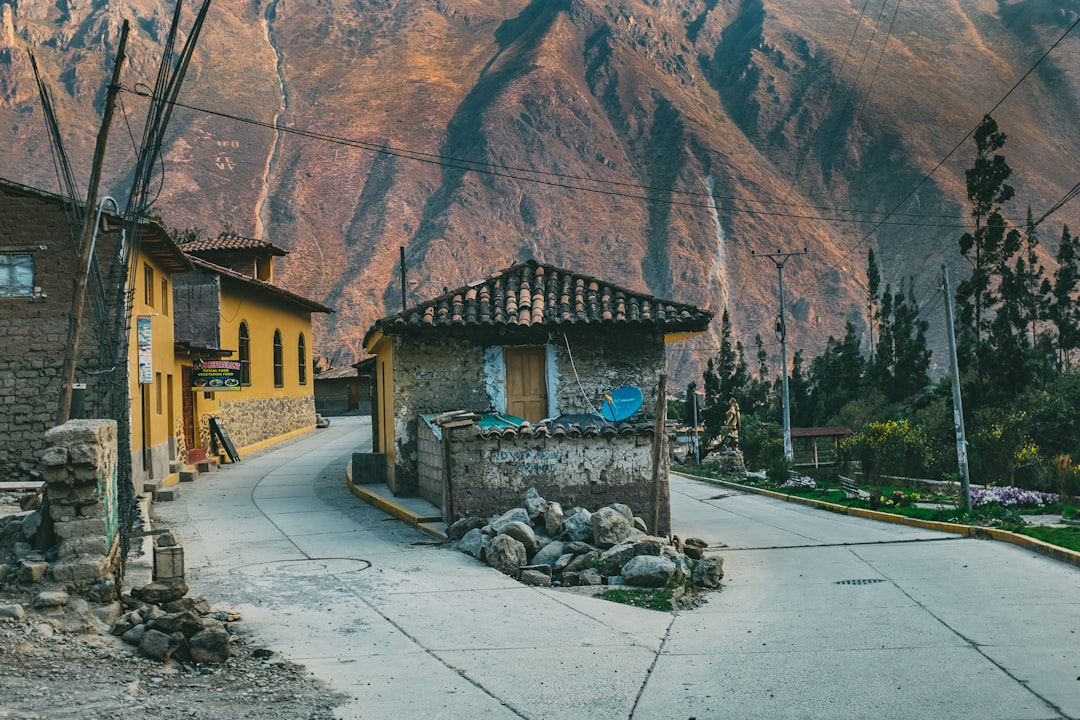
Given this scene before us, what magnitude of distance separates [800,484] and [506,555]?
700 inches

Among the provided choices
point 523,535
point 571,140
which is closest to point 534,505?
point 523,535

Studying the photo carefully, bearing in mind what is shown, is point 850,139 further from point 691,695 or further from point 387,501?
point 691,695

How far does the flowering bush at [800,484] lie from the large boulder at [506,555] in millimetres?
17107

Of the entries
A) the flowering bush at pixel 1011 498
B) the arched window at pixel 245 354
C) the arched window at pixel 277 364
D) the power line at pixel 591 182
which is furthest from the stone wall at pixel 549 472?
the power line at pixel 591 182

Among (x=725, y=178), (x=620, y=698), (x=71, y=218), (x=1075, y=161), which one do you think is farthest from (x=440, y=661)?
(x=1075, y=161)

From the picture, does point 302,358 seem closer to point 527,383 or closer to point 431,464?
point 527,383

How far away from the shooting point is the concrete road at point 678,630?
304 inches

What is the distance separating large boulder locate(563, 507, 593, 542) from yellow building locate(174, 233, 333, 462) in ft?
56.2

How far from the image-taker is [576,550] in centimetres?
1357

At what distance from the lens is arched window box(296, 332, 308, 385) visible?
1864 inches

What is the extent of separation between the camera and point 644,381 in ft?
62.7

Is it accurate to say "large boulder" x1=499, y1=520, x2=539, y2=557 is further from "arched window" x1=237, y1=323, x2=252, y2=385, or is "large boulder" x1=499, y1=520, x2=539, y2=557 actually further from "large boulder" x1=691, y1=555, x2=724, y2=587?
"arched window" x1=237, y1=323, x2=252, y2=385

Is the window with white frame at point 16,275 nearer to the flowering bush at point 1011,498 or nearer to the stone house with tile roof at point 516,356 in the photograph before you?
the stone house with tile roof at point 516,356

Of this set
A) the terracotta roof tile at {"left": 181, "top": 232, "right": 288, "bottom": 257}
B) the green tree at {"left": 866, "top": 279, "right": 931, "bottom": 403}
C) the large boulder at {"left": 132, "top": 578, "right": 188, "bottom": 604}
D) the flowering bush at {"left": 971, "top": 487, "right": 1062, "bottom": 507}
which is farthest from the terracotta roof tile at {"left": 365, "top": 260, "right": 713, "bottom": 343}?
the green tree at {"left": 866, "top": 279, "right": 931, "bottom": 403}
